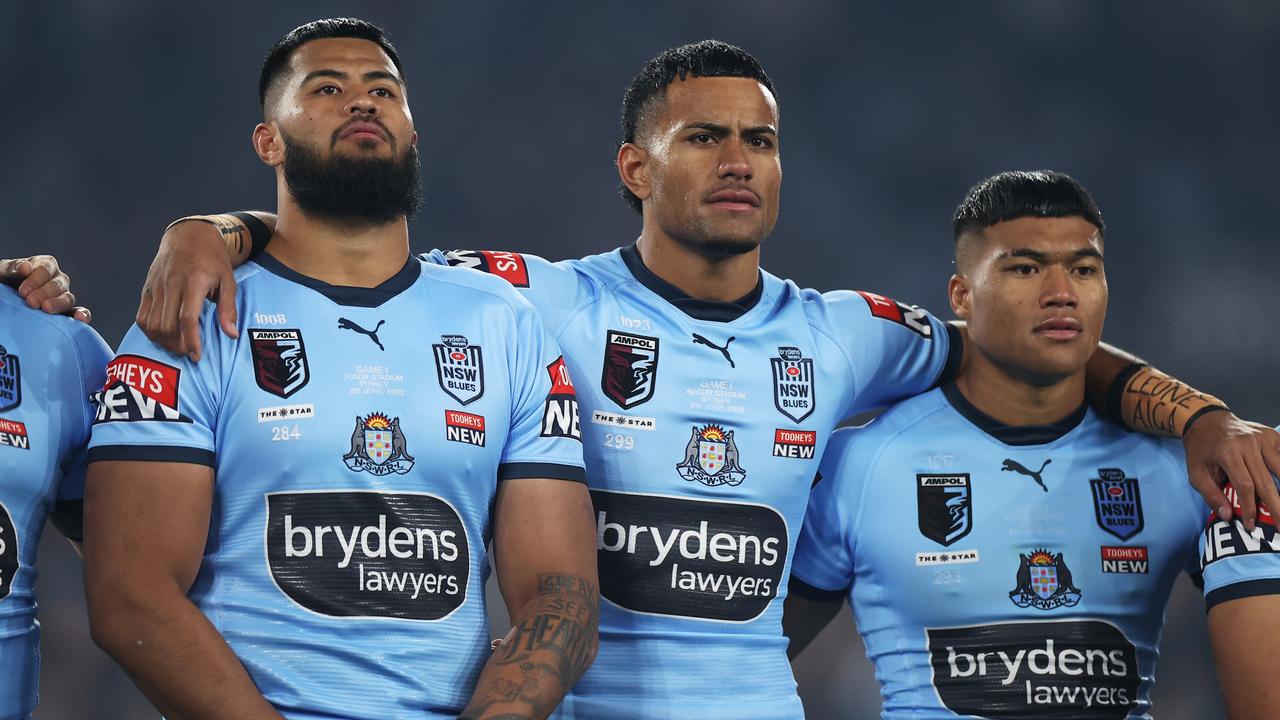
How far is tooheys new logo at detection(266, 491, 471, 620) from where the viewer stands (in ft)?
8.23

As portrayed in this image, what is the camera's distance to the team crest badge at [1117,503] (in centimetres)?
343

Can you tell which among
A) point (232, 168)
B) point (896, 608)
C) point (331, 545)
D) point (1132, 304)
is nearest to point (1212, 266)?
point (1132, 304)

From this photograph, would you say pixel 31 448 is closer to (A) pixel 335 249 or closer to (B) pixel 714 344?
(A) pixel 335 249

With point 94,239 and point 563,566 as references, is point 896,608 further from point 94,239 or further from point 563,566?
point 94,239

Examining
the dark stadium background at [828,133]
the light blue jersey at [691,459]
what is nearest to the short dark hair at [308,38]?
the light blue jersey at [691,459]

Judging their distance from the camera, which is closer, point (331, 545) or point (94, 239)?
point (331, 545)

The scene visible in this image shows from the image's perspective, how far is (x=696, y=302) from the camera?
3.36 metres

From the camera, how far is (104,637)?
2.38m

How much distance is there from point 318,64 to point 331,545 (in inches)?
44.2

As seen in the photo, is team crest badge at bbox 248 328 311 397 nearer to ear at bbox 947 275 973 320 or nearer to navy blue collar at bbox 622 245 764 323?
navy blue collar at bbox 622 245 764 323

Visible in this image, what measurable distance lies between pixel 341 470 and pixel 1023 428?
6.43 ft

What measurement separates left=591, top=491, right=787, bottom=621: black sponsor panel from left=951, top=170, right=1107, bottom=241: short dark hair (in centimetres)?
121

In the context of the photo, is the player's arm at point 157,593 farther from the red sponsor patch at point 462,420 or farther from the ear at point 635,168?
the ear at point 635,168

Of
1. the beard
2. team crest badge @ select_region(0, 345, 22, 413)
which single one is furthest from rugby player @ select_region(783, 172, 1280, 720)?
team crest badge @ select_region(0, 345, 22, 413)
